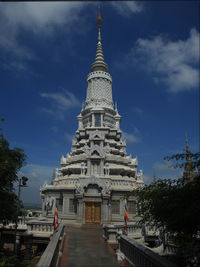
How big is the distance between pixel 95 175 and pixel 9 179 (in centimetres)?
1610

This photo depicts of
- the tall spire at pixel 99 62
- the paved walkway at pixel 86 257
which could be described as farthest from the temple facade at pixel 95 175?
the paved walkway at pixel 86 257

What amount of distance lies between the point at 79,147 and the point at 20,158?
2133 cm

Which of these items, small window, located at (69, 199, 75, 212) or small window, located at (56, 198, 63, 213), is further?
small window, located at (56, 198, 63, 213)

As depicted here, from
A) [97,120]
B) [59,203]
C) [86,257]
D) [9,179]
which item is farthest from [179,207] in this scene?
[97,120]

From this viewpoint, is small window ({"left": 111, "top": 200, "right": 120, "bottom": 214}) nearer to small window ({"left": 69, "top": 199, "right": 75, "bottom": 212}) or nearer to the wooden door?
the wooden door

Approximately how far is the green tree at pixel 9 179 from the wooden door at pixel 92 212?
1319 cm

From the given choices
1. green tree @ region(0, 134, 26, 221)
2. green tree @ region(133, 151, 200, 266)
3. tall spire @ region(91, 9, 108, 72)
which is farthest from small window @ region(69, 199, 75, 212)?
tall spire @ region(91, 9, 108, 72)

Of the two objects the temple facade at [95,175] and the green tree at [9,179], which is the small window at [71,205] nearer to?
the temple facade at [95,175]

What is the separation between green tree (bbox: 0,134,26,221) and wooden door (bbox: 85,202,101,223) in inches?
519

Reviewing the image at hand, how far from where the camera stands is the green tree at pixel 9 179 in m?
18.5

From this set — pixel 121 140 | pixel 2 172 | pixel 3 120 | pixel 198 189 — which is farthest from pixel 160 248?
pixel 121 140

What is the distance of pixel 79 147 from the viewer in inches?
1683

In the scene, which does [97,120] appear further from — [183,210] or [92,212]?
[183,210]

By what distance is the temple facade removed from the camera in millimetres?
32188
